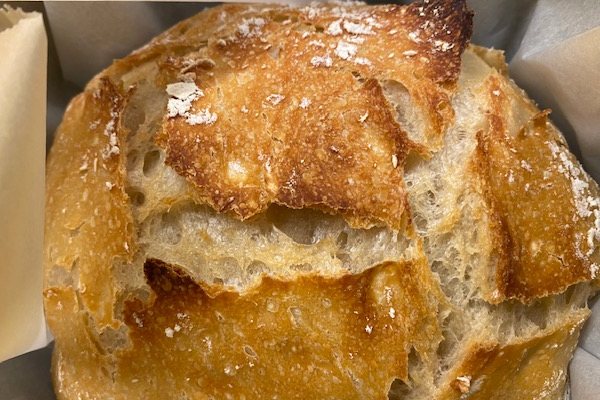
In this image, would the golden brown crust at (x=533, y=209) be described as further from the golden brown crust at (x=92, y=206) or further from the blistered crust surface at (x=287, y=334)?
the golden brown crust at (x=92, y=206)

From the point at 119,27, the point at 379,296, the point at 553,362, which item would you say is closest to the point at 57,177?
the point at 119,27

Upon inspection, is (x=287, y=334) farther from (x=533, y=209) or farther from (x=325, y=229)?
(x=533, y=209)

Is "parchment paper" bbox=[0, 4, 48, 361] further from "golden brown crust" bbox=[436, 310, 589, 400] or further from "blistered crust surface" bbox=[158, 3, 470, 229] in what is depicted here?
"golden brown crust" bbox=[436, 310, 589, 400]

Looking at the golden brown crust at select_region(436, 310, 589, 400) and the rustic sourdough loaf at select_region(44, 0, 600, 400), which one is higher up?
the rustic sourdough loaf at select_region(44, 0, 600, 400)

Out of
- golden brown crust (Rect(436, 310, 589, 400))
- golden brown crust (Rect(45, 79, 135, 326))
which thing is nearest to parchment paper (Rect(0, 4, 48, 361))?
golden brown crust (Rect(45, 79, 135, 326))

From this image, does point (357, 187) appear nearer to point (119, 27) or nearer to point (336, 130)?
point (336, 130)

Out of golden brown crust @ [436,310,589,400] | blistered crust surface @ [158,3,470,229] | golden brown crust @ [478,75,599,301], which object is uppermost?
blistered crust surface @ [158,3,470,229]

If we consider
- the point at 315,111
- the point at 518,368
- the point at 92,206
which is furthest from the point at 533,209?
the point at 92,206
